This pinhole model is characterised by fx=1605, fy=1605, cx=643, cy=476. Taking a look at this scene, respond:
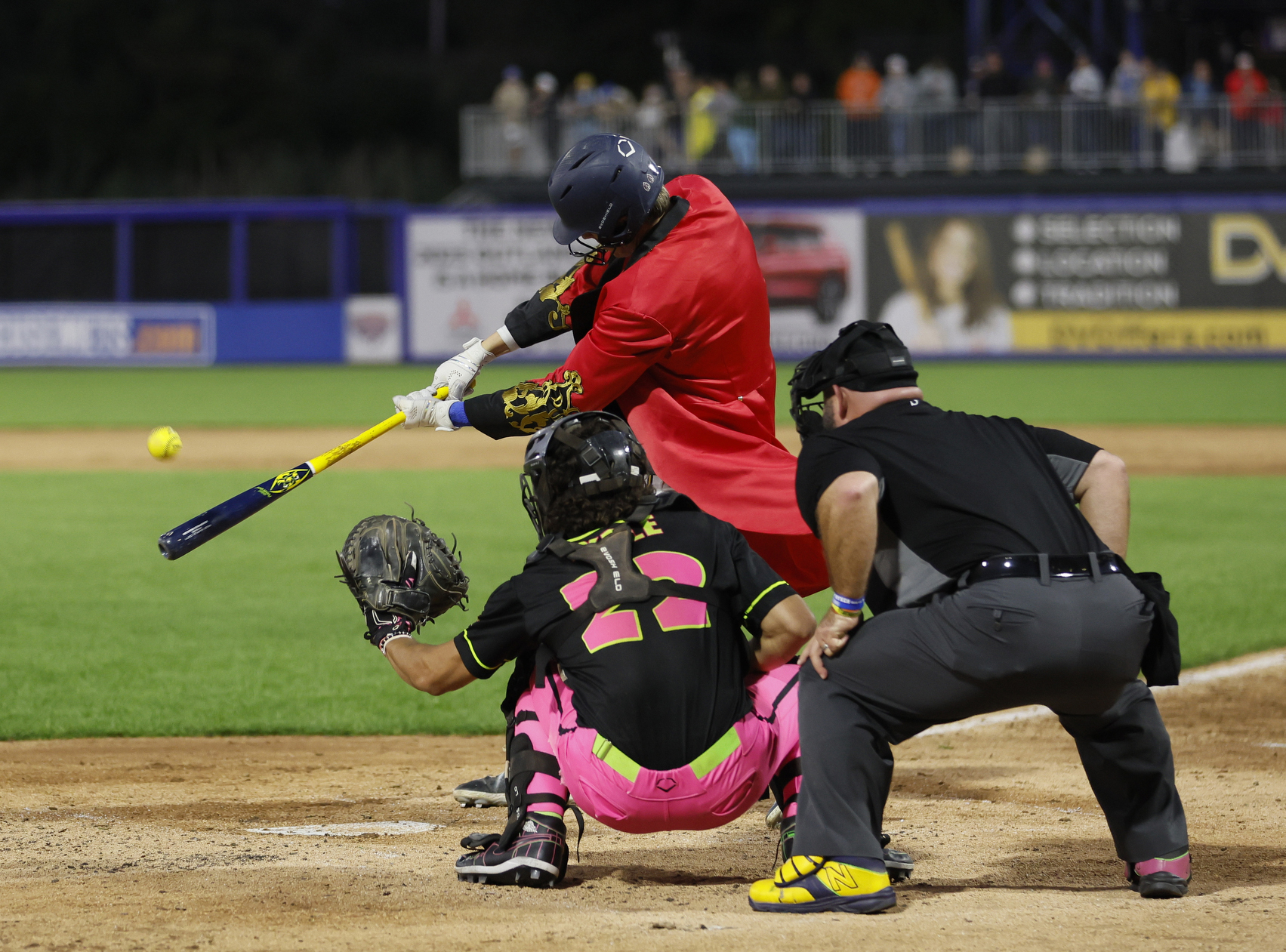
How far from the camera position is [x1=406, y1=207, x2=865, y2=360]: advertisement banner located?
2722 centimetres

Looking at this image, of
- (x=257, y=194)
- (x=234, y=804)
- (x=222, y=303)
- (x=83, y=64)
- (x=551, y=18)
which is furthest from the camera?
(x=551, y=18)

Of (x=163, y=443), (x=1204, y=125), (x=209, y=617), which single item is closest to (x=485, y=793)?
(x=163, y=443)

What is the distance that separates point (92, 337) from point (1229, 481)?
21472 millimetres

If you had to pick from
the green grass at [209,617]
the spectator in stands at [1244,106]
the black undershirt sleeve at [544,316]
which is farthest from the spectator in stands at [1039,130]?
the black undershirt sleeve at [544,316]

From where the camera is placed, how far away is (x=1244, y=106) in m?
28.8

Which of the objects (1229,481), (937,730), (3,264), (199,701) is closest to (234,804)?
(199,701)

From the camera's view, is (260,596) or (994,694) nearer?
(994,694)

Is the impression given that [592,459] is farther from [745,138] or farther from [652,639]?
[745,138]

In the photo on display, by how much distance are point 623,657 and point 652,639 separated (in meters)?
0.08

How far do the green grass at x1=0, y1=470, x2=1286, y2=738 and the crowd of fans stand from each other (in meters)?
16.3

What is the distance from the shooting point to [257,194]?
40.0 meters

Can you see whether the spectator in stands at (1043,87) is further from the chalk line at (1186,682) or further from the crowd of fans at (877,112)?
the chalk line at (1186,682)

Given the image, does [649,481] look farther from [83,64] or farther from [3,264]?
[83,64]

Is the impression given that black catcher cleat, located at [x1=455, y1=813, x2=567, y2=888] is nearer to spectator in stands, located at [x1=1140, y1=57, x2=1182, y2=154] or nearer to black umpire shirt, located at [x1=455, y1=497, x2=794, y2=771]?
black umpire shirt, located at [x1=455, y1=497, x2=794, y2=771]
